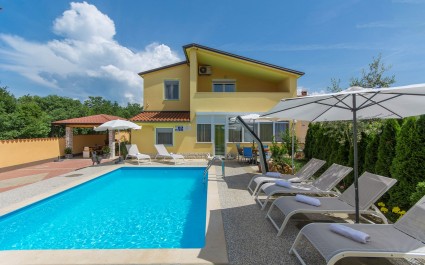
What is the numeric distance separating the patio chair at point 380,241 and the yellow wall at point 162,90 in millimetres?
18104

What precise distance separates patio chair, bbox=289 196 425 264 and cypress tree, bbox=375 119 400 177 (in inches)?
136

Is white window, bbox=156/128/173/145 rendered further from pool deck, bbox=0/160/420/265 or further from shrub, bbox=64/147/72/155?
pool deck, bbox=0/160/420/265

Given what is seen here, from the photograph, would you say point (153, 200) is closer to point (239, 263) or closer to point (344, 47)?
point (239, 263)

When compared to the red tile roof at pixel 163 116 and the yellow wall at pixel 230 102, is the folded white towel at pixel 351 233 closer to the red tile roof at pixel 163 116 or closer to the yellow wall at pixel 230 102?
the yellow wall at pixel 230 102

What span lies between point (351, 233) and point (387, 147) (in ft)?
16.4

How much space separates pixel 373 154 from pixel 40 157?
20305 mm

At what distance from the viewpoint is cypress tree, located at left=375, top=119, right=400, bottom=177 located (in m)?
6.66

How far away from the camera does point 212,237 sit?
176 inches

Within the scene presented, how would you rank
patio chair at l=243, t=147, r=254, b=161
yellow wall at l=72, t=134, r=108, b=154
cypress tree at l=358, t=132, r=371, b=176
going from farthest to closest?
yellow wall at l=72, t=134, r=108, b=154 → patio chair at l=243, t=147, r=254, b=161 → cypress tree at l=358, t=132, r=371, b=176

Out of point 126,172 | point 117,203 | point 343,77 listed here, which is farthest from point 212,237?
point 126,172

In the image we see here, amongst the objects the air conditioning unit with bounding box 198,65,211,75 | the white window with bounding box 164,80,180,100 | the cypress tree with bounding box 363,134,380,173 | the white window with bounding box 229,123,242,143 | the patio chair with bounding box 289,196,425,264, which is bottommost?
the patio chair with bounding box 289,196,425,264

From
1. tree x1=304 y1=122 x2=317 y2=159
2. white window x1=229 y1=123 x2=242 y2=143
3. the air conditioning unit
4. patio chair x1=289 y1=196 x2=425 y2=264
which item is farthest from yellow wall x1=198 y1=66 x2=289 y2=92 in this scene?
patio chair x1=289 y1=196 x2=425 y2=264

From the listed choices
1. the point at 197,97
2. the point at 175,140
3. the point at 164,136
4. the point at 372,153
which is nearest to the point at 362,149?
the point at 372,153

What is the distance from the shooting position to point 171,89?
2086 centimetres
